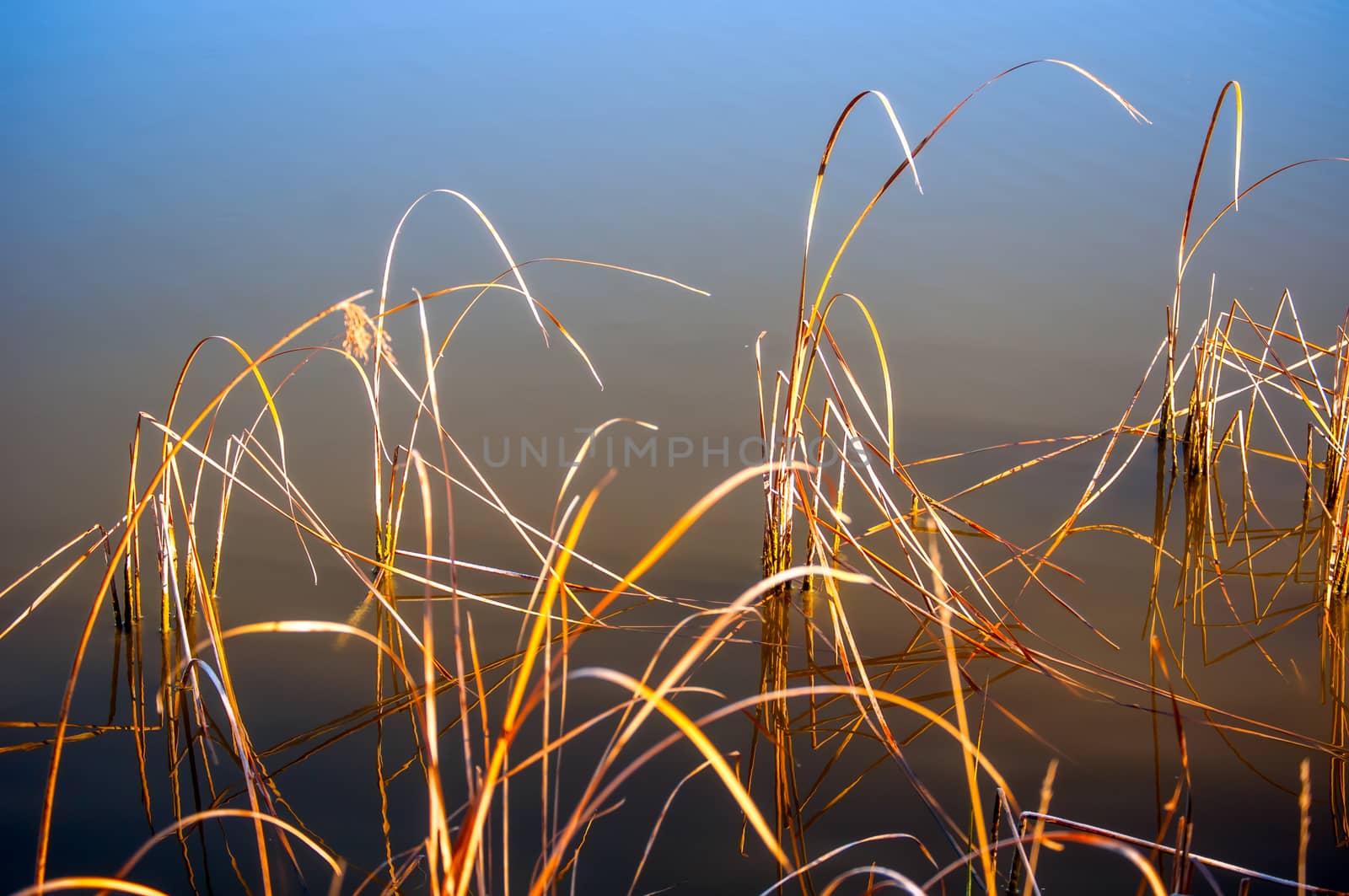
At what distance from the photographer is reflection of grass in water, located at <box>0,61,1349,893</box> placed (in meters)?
0.80

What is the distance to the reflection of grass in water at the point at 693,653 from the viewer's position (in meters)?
0.80

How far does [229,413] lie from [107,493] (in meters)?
0.32

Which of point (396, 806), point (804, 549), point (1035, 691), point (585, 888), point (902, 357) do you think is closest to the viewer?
point (585, 888)

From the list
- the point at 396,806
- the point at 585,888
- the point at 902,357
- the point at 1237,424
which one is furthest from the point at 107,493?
the point at 1237,424

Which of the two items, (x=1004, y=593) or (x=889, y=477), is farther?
(x=889, y=477)

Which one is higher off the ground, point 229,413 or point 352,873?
point 229,413

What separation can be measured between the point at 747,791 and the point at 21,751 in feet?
2.46

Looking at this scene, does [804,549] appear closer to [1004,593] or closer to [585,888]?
[1004,593]

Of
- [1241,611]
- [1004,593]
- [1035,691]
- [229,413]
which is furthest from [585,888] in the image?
[229,413]

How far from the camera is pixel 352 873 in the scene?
91 centimetres

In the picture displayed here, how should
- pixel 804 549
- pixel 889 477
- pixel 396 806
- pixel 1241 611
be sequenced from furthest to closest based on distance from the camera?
pixel 889 477 < pixel 804 549 < pixel 1241 611 < pixel 396 806

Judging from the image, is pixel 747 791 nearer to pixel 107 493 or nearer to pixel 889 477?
pixel 889 477

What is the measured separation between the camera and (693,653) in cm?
54

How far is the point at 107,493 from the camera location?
1765 millimetres
